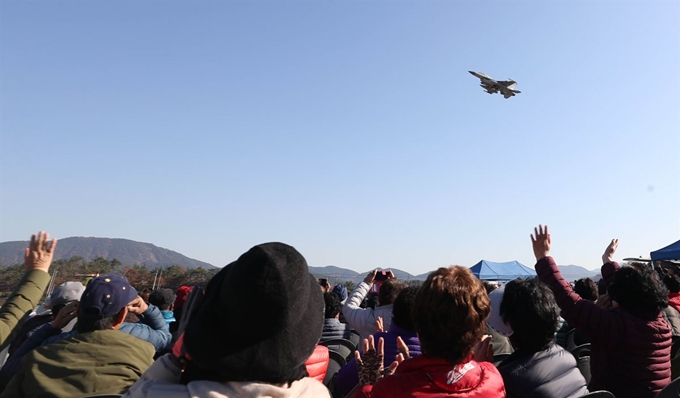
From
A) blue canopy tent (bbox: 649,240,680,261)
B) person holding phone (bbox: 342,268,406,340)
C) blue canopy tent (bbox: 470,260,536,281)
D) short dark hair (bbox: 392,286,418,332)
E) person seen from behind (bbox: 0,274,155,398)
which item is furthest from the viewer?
blue canopy tent (bbox: 470,260,536,281)

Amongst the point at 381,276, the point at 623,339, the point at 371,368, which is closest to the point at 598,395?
the point at 623,339

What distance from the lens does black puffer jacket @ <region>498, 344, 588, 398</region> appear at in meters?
2.08

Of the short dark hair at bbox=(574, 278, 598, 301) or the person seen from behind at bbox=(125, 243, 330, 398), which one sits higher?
the person seen from behind at bbox=(125, 243, 330, 398)

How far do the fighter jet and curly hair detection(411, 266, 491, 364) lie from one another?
1455 centimetres

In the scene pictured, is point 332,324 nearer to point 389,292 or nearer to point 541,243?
point 389,292

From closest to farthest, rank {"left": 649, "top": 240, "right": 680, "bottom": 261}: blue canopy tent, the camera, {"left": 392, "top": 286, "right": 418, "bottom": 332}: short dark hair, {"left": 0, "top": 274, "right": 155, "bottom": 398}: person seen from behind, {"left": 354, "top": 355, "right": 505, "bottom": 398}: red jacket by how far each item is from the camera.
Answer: {"left": 354, "top": 355, "right": 505, "bottom": 398}: red jacket, {"left": 0, "top": 274, "right": 155, "bottom": 398}: person seen from behind, {"left": 392, "top": 286, "right": 418, "bottom": 332}: short dark hair, the camera, {"left": 649, "top": 240, "right": 680, "bottom": 261}: blue canopy tent

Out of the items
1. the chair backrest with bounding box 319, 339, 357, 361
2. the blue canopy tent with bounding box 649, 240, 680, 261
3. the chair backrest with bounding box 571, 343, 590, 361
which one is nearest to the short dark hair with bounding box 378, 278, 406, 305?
the chair backrest with bounding box 319, 339, 357, 361

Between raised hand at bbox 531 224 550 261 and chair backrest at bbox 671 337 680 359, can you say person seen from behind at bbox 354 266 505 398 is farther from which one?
chair backrest at bbox 671 337 680 359

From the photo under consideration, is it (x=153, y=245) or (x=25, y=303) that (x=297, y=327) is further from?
(x=153, y=245)

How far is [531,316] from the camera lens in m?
2.24

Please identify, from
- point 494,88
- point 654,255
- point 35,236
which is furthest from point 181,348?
point 494,88

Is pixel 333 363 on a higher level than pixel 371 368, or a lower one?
lower

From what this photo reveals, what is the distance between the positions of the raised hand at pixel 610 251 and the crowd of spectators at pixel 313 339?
12.2 inches

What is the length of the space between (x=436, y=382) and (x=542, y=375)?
0.69m
